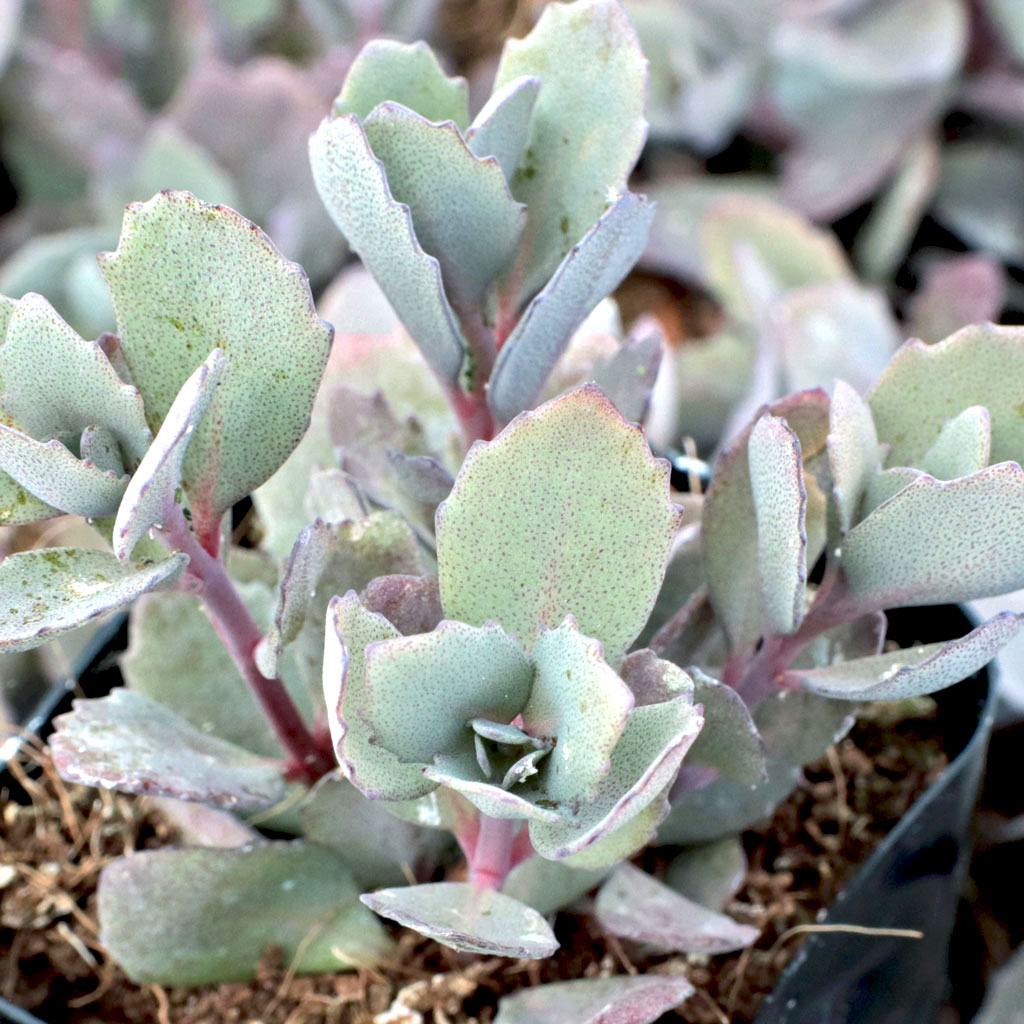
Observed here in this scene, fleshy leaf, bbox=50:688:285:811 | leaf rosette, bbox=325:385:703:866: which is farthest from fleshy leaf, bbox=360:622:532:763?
fleshy leaf, bbox=50:688:285:811

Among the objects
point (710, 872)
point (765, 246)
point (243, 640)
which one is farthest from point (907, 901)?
point (765, 246)

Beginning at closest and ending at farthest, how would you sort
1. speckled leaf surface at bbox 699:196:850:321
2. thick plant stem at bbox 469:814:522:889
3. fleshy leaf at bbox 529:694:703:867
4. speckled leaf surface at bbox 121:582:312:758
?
fleshy leaf at bbox 529:694:703:867
thick plant stem at bbox 469:814:522:889
speckled leaf surface at bbox 121:582:312:758
speckled leaf surface at bbox 699:196:850:321

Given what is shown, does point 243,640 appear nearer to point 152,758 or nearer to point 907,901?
point 152,758

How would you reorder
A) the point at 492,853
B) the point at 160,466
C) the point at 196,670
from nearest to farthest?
the point at 160,466
the point at 492,853
the point at 196,670

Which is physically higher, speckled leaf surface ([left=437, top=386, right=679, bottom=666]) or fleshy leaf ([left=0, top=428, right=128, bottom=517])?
fleshy leaf ([left=0, top=428, right=128, bottom=517])

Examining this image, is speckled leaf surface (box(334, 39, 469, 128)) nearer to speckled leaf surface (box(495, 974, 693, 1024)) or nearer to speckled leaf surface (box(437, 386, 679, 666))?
speckled leaf surface (box(437, 386, 679, 666))

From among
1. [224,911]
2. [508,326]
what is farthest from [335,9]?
[224,911]

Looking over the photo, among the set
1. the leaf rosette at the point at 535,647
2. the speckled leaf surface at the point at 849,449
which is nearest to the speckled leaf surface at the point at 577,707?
the leaf rosette at the point at 535,647
